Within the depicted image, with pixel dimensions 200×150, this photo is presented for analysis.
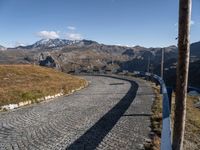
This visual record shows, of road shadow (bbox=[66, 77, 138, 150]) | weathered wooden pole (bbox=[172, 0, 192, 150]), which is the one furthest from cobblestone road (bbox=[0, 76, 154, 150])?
weathered wooden pole (bbox=[172, 0, 192, 150])

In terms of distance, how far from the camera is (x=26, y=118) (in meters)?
17.8

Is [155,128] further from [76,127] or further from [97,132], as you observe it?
[76,127]

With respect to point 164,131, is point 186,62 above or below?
above

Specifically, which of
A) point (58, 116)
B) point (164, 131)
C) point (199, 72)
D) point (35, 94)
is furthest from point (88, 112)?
point (199, 72)

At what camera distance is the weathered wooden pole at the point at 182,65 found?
8.31 metres

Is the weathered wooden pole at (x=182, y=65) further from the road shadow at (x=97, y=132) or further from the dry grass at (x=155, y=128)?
the road shadow at (x=97, y=132)

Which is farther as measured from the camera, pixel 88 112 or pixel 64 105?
pixel 64 105

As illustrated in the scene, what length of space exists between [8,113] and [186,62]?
1383cm

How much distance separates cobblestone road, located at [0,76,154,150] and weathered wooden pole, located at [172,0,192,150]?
272 cm

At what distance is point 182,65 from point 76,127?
773 centimetres

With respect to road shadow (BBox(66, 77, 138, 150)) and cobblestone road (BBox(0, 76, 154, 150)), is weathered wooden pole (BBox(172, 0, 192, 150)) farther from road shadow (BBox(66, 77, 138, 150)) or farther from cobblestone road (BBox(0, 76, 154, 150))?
road shadow (BBox(66, 77, 138, 150))

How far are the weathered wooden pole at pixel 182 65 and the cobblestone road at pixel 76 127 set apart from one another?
8.92 ft

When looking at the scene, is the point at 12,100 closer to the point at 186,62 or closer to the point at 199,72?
the point at 186,62

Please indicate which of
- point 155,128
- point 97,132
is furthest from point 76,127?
point 155,128
